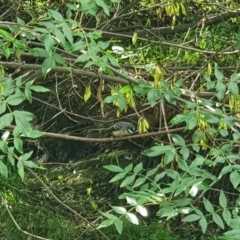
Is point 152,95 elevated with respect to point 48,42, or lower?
lower

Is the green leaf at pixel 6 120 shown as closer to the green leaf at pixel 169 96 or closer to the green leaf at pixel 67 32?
the green leaf at pixel 67 32

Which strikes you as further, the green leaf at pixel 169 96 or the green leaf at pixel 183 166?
the green leaf at pixel 169 96

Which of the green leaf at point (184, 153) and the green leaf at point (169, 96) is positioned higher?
the green leaf at point (169, 96)

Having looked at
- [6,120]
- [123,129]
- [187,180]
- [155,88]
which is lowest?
[123,129]

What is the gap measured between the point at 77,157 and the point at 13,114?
2.00m

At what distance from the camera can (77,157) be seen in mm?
4141

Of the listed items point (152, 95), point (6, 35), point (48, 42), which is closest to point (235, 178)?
point (152, 95)

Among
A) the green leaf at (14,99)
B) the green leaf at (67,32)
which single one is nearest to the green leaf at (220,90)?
the green leaf at (67,32)

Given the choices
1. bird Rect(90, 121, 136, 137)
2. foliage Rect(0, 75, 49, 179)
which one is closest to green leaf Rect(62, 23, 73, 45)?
foliage Rect(0, 75, 49, 179)

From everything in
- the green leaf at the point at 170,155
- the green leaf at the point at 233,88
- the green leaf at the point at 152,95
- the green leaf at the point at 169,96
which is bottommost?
the green leaf at the point at 170,155

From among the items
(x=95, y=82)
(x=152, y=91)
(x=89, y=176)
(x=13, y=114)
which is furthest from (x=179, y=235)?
(x=13, y=114)

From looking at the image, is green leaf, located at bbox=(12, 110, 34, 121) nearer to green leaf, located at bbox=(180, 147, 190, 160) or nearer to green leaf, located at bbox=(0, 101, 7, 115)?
green leaf, located at bbox=(0, 101, 7, 115)

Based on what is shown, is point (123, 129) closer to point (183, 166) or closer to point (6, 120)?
point (183, 166)

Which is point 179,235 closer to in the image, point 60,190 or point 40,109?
point 60,190
